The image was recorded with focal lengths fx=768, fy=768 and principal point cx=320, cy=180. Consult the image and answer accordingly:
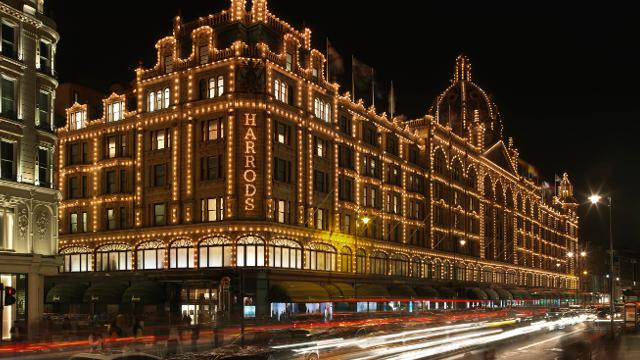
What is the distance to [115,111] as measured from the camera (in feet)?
246

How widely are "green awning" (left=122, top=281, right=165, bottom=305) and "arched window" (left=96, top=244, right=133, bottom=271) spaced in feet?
16.2

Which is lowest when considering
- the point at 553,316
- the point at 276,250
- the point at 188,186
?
the point at 553,316

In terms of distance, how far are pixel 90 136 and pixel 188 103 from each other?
1485cm

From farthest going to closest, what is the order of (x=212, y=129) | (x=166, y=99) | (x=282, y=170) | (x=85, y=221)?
(x=85, y=221)
(x=166, y=99)
(x=282, y=170)
(x=212, y=129)

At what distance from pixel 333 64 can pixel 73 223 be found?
30179 millimetres

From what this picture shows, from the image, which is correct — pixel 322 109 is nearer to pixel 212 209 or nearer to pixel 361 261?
pixel 212 209

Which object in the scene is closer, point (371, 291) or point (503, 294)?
point (371, 291)

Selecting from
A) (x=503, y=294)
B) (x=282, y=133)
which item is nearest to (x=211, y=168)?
(x=282, y=133)

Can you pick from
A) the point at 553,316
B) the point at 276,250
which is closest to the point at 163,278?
the point at 276,250

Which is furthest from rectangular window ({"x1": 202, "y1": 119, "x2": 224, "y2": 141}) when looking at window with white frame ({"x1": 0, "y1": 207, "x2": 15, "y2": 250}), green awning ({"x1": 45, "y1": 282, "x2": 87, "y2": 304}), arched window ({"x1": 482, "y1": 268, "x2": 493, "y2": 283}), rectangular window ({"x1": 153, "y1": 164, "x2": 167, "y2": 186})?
arched window ({"x1": 482, "y1": 268, "x2": 493, "y2": 283})

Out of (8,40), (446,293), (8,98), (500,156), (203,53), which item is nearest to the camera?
(8,98)

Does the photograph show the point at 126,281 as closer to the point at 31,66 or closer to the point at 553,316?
the point at 31,66

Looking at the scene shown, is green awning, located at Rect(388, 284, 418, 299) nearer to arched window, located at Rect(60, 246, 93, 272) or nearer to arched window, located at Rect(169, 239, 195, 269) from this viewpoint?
arched window, located at Rect(169, 239, 195, 269)

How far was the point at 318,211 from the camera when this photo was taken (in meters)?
71.7
